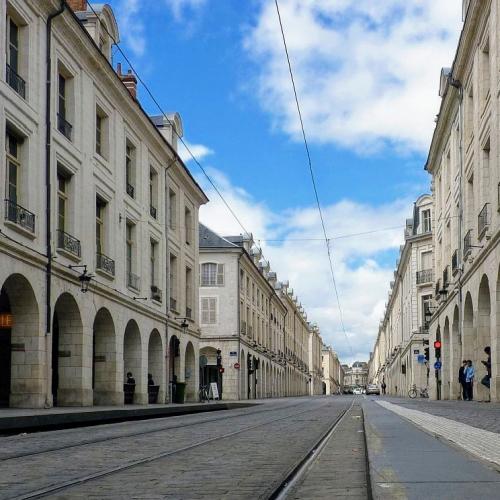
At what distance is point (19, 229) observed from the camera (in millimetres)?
18734

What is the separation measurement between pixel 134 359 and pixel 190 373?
9544mm

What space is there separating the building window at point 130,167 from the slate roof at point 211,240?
27405 mm

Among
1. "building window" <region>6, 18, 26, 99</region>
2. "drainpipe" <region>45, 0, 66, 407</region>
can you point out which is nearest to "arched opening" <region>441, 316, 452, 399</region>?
"drainpipe" <region>45, 0, 66, 407</region>

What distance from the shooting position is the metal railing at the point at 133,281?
28953 millimetres

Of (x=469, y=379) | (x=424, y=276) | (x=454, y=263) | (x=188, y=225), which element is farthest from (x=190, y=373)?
(x=424, y=276)

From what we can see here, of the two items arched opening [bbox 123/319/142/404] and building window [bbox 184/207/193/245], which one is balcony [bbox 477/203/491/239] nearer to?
arched opening [bbox 123/319/142/404]

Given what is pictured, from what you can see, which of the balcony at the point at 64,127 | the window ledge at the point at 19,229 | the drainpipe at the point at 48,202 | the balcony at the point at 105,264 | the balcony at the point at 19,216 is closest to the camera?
the window ledge at the point at 19,229

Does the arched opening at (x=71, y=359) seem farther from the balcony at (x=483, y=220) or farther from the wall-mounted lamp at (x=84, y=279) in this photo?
the balcony at (x=483, y=220)

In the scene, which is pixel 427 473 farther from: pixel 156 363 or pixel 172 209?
pixel 172 209

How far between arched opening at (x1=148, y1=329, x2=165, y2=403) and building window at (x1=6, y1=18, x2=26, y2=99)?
15.0 metres

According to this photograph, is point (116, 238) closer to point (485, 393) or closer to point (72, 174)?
point (72, 174)

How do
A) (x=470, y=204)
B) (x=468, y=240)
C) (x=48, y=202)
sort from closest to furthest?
(x=48, y=202)
(x=468, y=240)
(x=470, y=204)

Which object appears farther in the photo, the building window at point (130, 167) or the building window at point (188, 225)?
the building window at point (188, 225)

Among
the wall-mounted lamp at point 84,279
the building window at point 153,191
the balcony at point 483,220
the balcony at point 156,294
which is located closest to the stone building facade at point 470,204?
the balcony at point 483,220
